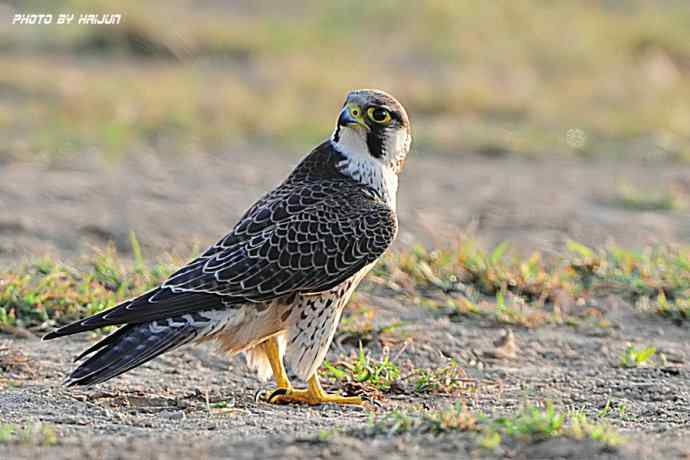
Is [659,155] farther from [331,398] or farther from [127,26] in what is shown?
[331,398]

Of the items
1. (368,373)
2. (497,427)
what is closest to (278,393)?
(368,373)

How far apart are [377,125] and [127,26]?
9426 millimetres

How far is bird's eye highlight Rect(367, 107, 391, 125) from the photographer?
543 cm

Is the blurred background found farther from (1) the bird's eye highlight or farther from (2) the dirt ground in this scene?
(1) the bird's eye highlight

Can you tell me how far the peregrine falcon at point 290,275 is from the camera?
4.78 m

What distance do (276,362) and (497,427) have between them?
145 cm

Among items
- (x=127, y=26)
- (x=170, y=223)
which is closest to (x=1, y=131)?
(x=170, y=223)

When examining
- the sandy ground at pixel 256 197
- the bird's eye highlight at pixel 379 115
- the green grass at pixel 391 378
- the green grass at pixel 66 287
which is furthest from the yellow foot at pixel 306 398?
the sandy ground at pixel 256 197

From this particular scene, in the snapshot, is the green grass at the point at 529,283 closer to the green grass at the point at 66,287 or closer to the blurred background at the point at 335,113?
the blurred background at the point at 335,113

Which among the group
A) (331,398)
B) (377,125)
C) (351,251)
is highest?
(377,125)

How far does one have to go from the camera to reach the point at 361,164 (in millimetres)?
5453

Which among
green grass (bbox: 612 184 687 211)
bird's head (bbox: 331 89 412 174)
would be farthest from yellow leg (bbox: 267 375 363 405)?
green grass (bbox: 612 184 687 211)

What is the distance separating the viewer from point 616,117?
44.2 feet

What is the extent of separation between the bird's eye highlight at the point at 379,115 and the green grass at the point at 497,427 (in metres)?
1.60
